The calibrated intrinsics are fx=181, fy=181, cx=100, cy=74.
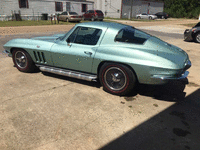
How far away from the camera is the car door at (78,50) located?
162 inches

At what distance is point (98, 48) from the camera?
4.04m

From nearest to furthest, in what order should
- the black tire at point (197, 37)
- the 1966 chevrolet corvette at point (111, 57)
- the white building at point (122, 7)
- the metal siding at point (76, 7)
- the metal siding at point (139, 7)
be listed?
the 1966 chevrolet corvette at point (111, 57)
the black tire at point (197, 37)
the metal siding at point (76, 7)
the white building at point (122, 7)
the metal siding at point (139, 7)

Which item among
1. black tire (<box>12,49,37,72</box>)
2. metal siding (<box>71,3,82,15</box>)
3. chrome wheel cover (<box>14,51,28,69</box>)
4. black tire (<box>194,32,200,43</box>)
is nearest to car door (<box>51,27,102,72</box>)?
black tire (<box>12,49,37,72</box>)

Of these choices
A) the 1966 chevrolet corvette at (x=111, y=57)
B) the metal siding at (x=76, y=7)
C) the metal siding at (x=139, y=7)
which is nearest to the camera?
the 1966 chevrolet corvette at (x=111, y=57)

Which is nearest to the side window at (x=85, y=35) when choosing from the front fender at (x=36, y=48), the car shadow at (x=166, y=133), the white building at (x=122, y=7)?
the front fender at (x=36, y=48)

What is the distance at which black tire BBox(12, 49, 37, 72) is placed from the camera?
4996mm

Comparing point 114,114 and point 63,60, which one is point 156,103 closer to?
point 114,114

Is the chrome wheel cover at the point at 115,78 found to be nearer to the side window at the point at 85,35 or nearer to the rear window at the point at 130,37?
the rear window at the point at 130,37

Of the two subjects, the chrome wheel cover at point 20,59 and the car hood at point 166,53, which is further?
the chrome wheel cover at point 20,59

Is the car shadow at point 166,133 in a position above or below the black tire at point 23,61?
below

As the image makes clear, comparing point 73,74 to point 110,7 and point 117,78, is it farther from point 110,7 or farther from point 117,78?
point 110,7

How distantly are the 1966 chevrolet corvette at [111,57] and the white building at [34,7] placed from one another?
2390 centimetres

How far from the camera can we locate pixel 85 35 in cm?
441

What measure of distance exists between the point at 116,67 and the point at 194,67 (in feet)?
12.1
